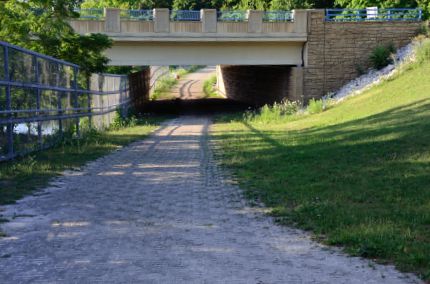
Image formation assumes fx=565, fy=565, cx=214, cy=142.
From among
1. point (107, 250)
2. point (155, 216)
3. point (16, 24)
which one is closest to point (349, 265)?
point (107, 250)

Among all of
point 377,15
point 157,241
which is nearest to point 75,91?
point 157,241

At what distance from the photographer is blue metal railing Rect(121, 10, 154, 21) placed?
29.0m

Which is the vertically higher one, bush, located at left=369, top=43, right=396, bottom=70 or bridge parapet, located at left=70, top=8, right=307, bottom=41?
bridge parapet, located at left=70, top=8, right=307, bottom=41

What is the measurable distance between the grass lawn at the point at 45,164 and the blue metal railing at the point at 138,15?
12.9 meters

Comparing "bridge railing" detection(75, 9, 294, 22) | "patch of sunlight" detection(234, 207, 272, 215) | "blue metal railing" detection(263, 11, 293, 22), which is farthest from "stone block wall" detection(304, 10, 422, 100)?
"patch of sunlight" detection(234, 207, 272, 215)

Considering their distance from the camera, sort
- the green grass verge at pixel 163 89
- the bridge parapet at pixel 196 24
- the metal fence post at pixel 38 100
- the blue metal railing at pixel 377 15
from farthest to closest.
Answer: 1. the green grass verge at pixel 163 89
2. the blue metal railing at pixel 377 15
3. the bridge parapet at pixel 196 24
4. the metal fence post at pixel 38 100

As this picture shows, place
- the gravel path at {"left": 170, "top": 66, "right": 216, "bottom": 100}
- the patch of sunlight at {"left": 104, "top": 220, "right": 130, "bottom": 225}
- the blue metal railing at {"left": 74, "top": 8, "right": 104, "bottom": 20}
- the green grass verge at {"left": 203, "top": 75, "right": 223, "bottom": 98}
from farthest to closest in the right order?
the green grass verge at {"left": 203, "top": 75, "right": 223, "bottom": 98} < the gravel path at {"left": 170, "top": 66, "right": 216, "bottom": 100} < the blue metal railing at {"left": 74, "top": 8, "right": 104, "bottom": 20} < the patch of sunlight at {"left": 104, "top": 220, "right": 130, "bottom": 225}

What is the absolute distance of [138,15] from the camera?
29.9 metres

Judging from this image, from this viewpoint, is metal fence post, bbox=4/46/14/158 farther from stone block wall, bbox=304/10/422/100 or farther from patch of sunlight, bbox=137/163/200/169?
stone block wall, bbox=304/10/422/100

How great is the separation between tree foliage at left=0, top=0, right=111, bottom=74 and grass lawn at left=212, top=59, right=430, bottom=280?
18.7 feet

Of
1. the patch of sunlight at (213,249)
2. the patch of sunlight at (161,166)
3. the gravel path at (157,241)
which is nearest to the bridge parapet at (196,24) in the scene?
the patch of sunlight at (161,166)

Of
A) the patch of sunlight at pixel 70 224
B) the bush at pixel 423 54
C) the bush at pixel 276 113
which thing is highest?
the bush at pixel 423 54

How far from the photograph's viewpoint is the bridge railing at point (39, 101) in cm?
1106

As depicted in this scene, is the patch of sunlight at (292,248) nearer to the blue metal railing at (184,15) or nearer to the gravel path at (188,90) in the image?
the blue metal railing at (184,15)
